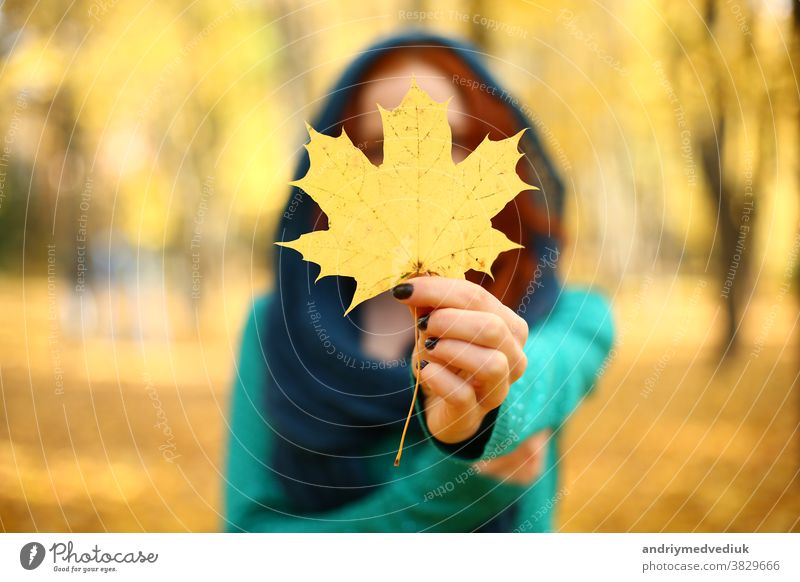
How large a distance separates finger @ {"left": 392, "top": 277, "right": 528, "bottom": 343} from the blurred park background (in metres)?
0.45

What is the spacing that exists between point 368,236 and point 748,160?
224 cm

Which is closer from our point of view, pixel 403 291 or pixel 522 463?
pixel 403 291

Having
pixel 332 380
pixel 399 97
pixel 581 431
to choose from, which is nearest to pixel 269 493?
pixel 332 380

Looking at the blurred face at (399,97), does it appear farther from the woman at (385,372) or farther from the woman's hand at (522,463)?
the woman's hand at (522,463)

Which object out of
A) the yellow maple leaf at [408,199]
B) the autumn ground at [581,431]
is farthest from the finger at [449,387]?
the autumn ground at [581,431]

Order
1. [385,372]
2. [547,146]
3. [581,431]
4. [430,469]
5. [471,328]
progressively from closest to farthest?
1. [471,328]
2. [430,469]
3. [385,372]
4. [547,146]
5. [581,431]

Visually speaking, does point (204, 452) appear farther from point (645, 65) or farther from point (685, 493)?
point (645, 65)

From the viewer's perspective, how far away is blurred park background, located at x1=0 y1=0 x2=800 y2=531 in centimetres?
206

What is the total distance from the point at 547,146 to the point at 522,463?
1.16 meters

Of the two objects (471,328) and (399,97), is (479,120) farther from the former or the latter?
(471,328)

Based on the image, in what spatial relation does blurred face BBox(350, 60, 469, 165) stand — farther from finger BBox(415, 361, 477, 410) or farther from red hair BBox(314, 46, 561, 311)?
finger BBox(415, 361, 477, 410)

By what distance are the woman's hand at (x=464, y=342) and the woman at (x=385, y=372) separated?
13 cm

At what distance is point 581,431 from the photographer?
3018 millimetres

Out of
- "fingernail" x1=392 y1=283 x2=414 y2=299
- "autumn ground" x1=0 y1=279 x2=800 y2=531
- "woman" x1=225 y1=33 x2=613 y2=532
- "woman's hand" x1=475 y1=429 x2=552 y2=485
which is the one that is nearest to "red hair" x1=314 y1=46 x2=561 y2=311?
"woman" x1=225 y1=33 x2=613 y2=532
